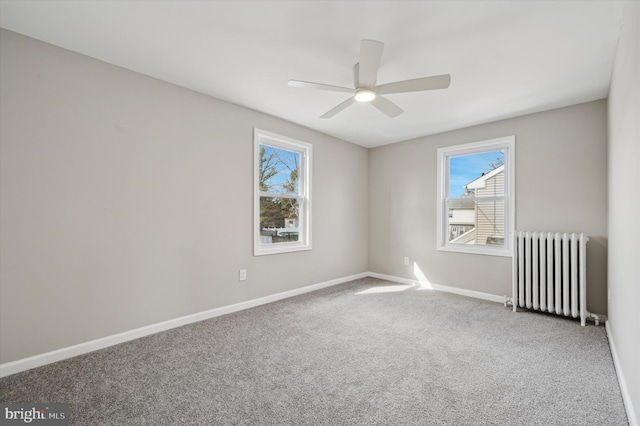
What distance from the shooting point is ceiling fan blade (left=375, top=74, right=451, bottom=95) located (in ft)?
7.12

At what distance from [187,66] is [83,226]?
5.24 feet

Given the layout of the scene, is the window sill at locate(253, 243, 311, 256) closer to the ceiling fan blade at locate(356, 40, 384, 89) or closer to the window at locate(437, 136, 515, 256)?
the window at locate(437, 136, 515, 256)

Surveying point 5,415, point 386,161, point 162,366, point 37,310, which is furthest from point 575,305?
point 37,310

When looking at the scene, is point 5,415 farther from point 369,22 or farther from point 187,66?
point 369,22

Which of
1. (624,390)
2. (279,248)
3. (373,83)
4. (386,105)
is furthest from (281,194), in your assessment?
(624,390)

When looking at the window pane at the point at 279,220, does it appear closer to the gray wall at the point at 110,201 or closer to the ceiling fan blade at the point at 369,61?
the gray wall at the point at 110,201

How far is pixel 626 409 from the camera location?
1716mm

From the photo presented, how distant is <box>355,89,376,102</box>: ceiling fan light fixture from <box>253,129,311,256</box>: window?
1613 millimetres

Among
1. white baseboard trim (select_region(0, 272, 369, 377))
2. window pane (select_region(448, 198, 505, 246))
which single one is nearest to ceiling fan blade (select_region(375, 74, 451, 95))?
window pane (select_region(448, 198, 505, 246))

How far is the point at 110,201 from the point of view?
8.39ft

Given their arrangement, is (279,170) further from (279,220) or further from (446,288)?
(446,288)

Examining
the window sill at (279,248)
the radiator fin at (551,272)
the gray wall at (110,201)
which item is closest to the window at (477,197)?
the radiator fin at (551,272)

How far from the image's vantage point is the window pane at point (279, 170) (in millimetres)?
3922

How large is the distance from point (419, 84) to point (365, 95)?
0.44 m
